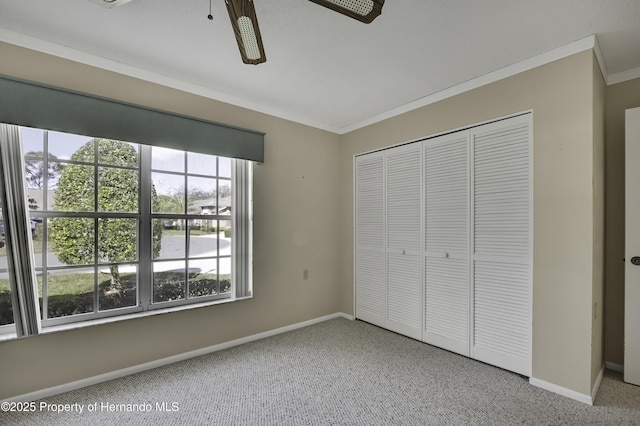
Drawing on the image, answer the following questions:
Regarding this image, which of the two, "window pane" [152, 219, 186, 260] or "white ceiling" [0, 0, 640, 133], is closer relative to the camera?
"white ceiling" [0, 0, 640, 133]

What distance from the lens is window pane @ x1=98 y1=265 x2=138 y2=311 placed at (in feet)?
8.28

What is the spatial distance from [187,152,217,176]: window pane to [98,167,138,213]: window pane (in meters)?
0.48

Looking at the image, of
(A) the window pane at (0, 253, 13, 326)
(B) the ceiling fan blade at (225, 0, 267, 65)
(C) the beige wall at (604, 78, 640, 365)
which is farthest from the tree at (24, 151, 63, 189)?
(C) the beige wall at (604, 78, 640, 365)

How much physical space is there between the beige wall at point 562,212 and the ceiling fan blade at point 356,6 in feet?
6.04

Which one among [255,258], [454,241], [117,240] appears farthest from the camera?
[255,258]

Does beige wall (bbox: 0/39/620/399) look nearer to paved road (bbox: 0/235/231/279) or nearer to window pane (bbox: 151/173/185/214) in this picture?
paved road (bbox: 0/235/231/279)

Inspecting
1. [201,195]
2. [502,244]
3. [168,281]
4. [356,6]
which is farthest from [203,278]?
[502,244]

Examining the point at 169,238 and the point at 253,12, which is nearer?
the point at 253,12

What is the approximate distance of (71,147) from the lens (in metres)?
2.40

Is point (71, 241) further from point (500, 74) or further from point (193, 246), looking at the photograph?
point (500, 74)

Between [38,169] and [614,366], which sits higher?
[38,169]

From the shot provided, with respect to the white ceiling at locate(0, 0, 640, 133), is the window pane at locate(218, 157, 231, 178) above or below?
below

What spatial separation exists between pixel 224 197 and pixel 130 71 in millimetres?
1353

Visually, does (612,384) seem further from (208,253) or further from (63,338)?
(63,338)
